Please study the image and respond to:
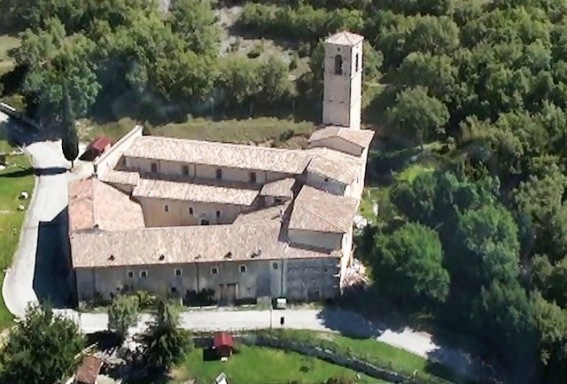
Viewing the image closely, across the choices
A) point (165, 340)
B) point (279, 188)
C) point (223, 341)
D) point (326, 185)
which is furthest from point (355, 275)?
point (165, 340)

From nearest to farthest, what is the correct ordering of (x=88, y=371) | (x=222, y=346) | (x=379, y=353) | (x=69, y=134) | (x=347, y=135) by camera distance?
(x=88, y=371) < (x=222, y=346) < (x=379, y=353) < (x=347, y=135) < (x=69, y=134)

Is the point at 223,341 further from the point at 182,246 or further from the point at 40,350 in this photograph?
the point at 40,350

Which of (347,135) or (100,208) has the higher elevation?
(347,135)

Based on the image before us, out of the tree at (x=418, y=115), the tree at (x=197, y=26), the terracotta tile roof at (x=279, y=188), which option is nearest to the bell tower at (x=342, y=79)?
the tree at (x=418, y=115)

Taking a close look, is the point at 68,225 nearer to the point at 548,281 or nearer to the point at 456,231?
the point at 456,231

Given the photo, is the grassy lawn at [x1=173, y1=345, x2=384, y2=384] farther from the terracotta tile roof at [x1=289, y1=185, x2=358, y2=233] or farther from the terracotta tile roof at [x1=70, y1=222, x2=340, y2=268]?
the terracotta tile roof at [x1=289, y1=185, x2=358, y2=233]

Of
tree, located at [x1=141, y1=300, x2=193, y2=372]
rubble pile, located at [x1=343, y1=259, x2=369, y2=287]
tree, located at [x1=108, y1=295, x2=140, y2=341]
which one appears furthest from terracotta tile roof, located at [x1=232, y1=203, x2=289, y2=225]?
tree, located at [x1=108, y1=295, x2=140, y2=341]

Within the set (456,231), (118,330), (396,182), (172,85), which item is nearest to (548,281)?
(456,231)
